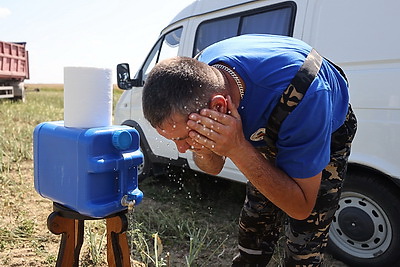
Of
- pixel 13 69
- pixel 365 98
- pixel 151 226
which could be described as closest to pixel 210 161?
pixel 365 98

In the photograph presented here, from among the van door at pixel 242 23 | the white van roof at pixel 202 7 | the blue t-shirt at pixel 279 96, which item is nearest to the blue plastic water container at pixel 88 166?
the blue t-shirt at pixel 279 96

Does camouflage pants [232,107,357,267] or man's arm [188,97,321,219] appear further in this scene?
camouflage pants [232,107,357,267]

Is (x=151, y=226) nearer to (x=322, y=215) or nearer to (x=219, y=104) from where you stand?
(x=322, y=215)

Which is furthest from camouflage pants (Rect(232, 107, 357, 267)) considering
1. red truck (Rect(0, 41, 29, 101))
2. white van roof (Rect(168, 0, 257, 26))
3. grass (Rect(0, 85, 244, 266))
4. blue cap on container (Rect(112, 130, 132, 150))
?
red truck (Rect(0, 41, 29, 101))

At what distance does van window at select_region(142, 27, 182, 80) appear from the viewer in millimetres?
3869

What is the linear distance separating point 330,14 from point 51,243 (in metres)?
2.63

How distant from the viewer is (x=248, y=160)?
1270mm

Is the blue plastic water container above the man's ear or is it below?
below

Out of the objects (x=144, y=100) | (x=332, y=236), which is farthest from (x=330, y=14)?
(x=144, y=100)

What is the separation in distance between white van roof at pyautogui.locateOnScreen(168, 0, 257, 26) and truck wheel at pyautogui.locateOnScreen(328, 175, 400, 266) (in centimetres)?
175

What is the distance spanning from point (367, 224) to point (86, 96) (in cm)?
204

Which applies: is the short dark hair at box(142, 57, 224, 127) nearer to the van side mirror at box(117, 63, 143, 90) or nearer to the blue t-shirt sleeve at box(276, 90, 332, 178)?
the blue t-shirt sleeve at box(276, 90, 332, 178)

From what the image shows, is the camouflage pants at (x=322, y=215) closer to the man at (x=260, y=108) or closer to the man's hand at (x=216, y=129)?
the man at (x=260, y=108)

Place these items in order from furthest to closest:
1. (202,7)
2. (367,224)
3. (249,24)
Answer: (202,7) < (249,24) < (367,224)
